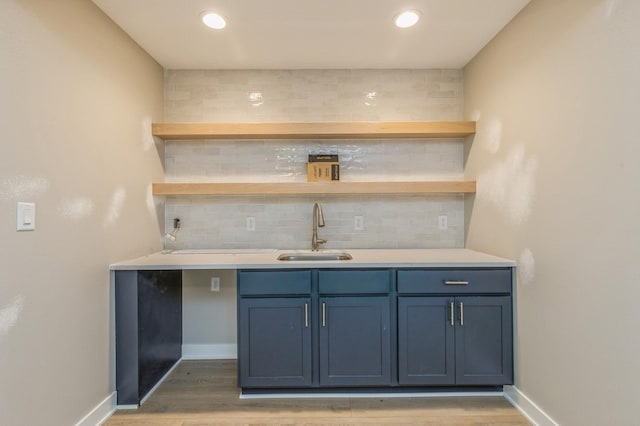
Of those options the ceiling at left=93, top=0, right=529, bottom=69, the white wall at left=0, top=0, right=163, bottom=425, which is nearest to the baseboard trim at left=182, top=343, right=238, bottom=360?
the white wall at left=0, top=0, right=163, bottom=425

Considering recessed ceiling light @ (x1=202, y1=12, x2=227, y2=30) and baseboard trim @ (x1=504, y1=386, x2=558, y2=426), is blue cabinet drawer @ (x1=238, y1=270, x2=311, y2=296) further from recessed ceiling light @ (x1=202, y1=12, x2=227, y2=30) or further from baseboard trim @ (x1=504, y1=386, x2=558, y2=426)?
recessed ceiling light @ (x1=202, y1=12, x2=227, y2=30)

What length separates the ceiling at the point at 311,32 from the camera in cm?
197

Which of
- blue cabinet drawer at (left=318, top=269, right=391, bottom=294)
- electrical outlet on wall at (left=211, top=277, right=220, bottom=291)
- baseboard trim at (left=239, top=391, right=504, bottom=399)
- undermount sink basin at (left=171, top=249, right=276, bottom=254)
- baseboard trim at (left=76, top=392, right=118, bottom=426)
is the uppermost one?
undermount sink basin at (left=171, top=249, right=276, bottom=254)

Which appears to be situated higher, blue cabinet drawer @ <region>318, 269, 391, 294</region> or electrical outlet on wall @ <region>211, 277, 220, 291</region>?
blue cabinet drawer @ <region>318, 269, 391, 294</region>

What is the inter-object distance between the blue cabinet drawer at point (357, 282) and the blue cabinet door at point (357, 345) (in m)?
0.06

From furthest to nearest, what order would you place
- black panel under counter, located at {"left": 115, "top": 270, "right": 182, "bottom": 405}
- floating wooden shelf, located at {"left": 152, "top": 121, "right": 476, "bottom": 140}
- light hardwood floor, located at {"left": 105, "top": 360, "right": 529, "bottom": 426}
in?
floating wooden shelf, located at {"left": 152, "top": 121, "right": 476, "bottom": 140}, black panel under counter, located at {"left": 115, "top": 270, "right": 182, "bottom": 405}, light hardwood floor, located at {"left": 105, "top": 360, "right": 529, "bottom": 426}

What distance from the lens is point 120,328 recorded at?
2084 millimetres

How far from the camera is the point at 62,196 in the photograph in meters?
1.71

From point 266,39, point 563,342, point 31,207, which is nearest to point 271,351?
point 31,207

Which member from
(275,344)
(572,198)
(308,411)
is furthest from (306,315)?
(572,198)

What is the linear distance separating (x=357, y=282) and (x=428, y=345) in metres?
0.60

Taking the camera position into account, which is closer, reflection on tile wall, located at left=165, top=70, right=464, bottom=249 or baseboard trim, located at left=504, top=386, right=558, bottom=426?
baseboard trim, located at left=504, top=386, right=558, bottom=426

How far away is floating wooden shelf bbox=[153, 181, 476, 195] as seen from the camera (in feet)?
8.57

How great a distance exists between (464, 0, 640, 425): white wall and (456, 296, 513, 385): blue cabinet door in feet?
0.25
